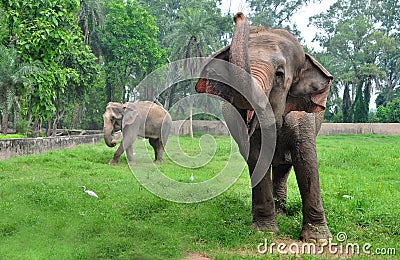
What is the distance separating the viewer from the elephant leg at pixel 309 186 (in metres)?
5.03

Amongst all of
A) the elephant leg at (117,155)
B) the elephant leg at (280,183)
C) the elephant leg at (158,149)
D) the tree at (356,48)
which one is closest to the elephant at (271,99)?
the elephant leg at (280,183)

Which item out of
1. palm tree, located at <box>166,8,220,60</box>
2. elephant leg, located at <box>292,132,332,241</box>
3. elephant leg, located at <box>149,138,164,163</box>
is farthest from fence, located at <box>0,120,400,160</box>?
palm tree, located at <box>166,8,220,60</box>

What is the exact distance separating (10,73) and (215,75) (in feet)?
35.4

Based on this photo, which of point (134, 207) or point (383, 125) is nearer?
point (134, 207)

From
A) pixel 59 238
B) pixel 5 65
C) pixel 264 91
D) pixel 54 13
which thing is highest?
pixel 54 13

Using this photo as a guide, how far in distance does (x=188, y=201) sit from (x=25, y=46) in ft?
23.0

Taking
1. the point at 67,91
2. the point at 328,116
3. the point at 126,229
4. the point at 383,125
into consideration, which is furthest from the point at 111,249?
the point at 328,116

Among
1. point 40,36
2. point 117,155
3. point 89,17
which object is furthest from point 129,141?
point 89,17

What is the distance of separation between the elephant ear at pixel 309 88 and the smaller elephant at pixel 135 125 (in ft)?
29.0

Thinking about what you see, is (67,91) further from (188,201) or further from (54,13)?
(188,201)

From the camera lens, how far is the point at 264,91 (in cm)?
354

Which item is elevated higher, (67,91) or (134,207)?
(67,91)

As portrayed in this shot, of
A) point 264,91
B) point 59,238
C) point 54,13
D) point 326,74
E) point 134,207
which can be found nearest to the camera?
point 264,91

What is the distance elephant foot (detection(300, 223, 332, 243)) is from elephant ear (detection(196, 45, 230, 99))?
2.36 meters
